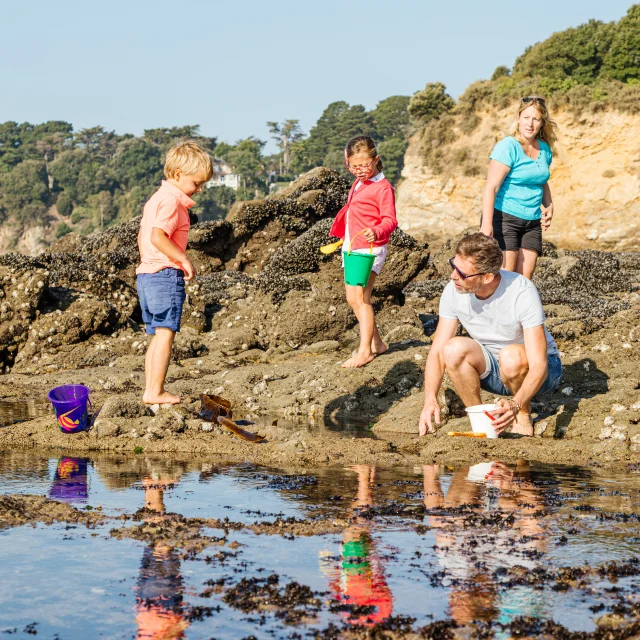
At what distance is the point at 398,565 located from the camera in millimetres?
3980

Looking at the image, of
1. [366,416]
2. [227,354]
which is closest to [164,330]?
[366,416]

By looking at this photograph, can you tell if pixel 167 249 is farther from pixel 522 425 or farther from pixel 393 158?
pixel 393 158

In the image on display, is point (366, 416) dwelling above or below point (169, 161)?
below

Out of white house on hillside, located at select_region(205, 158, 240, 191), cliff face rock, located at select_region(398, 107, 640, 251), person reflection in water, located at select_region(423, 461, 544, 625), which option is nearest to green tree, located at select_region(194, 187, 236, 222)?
white house on hillside, located at select_region(205, 158, 240, 191)

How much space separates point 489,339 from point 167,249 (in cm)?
242

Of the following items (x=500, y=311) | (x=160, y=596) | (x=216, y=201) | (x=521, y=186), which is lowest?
(x=160, y=596)

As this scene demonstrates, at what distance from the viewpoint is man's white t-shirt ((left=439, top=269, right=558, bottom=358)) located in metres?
6.42

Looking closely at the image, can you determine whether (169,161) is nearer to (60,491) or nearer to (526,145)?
(60,491)

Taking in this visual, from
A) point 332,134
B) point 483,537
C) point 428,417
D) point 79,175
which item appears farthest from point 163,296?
point 79,175

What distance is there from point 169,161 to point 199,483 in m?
2.55

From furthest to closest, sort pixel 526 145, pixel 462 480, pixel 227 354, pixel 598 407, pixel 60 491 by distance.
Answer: pixel 227 354 → pixel 526 145 → pixel 598 407 → pixel 462 480 → pixel 60 491

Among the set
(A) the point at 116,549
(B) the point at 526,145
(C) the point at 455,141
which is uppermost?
(C) the point at 455,141

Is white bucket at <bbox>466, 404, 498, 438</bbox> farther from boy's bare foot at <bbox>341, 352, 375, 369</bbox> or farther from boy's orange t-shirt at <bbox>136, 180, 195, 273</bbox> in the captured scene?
boy's bare foot at <bbox>341, 352, 375, 369</bbox>

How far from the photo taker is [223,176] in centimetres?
13362
